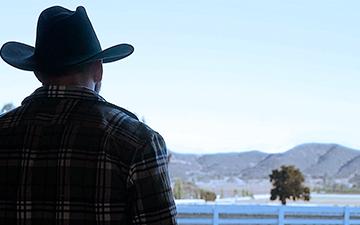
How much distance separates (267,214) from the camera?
504 cm

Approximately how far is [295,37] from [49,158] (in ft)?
17.1

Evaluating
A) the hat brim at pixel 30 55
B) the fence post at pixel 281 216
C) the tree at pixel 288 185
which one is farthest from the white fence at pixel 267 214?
the hat brim at pixel 30 55

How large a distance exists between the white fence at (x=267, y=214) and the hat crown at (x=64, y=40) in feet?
12.5

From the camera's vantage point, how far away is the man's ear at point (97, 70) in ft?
3.37

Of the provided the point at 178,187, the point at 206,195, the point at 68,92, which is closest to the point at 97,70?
the point at 68,92

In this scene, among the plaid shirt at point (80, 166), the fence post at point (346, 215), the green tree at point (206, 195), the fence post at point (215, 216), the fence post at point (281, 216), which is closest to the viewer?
the plaid shirt at point (80, 166)

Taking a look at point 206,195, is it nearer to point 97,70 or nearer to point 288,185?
point 288,185

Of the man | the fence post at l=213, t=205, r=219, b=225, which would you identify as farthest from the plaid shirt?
the fence post at l=213, t=205, r=219, b=225

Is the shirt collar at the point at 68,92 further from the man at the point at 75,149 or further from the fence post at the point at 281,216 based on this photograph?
the fence post at the point at 281,216

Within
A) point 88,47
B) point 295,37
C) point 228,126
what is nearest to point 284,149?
point 228,126

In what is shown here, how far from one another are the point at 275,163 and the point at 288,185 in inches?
9.1

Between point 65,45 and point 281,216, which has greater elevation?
point 65,45

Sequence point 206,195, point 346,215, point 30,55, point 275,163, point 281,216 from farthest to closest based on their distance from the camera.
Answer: point 206,195 < point 275,163 < point 346,215 < point 281,216 < point 30,55

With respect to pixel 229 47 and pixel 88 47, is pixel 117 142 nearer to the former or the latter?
pixel 88 47
